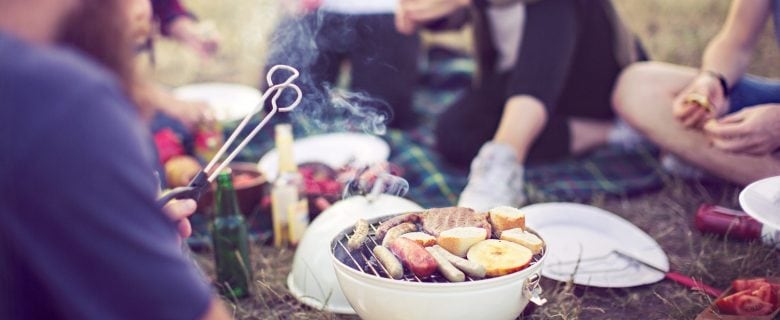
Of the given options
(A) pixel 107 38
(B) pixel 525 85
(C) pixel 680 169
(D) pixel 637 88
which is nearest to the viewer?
(A) pixel 107 38

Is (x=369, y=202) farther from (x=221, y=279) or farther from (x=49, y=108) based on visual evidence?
(x=49, y=108)

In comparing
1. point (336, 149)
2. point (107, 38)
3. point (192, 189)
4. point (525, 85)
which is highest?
point (107, 38)

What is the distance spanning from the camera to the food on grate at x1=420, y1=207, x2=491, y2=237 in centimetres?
199

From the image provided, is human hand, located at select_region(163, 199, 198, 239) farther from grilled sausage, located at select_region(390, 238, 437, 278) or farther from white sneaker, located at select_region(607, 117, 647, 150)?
white sneaker, located at select_region(607, 117, 647, 150)

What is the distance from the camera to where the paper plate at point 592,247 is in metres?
2.47

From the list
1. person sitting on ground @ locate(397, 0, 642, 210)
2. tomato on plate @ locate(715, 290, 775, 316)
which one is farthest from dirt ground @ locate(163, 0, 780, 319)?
person sitting on ground @ locate(397, 0, 642, 210)

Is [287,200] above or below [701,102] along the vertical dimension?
below

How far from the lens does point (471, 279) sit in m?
1.78

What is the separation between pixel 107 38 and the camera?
3.66ft

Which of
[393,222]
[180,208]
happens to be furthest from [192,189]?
[393,222]

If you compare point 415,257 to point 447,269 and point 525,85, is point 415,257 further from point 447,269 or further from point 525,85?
A: point 525,85

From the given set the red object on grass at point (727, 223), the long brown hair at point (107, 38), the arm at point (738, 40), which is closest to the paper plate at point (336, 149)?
the red object on grass at point (727, 223)

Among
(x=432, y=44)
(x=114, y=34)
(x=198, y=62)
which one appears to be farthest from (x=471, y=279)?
(x=198, y=62)

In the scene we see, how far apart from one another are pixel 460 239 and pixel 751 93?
5.58 ft
